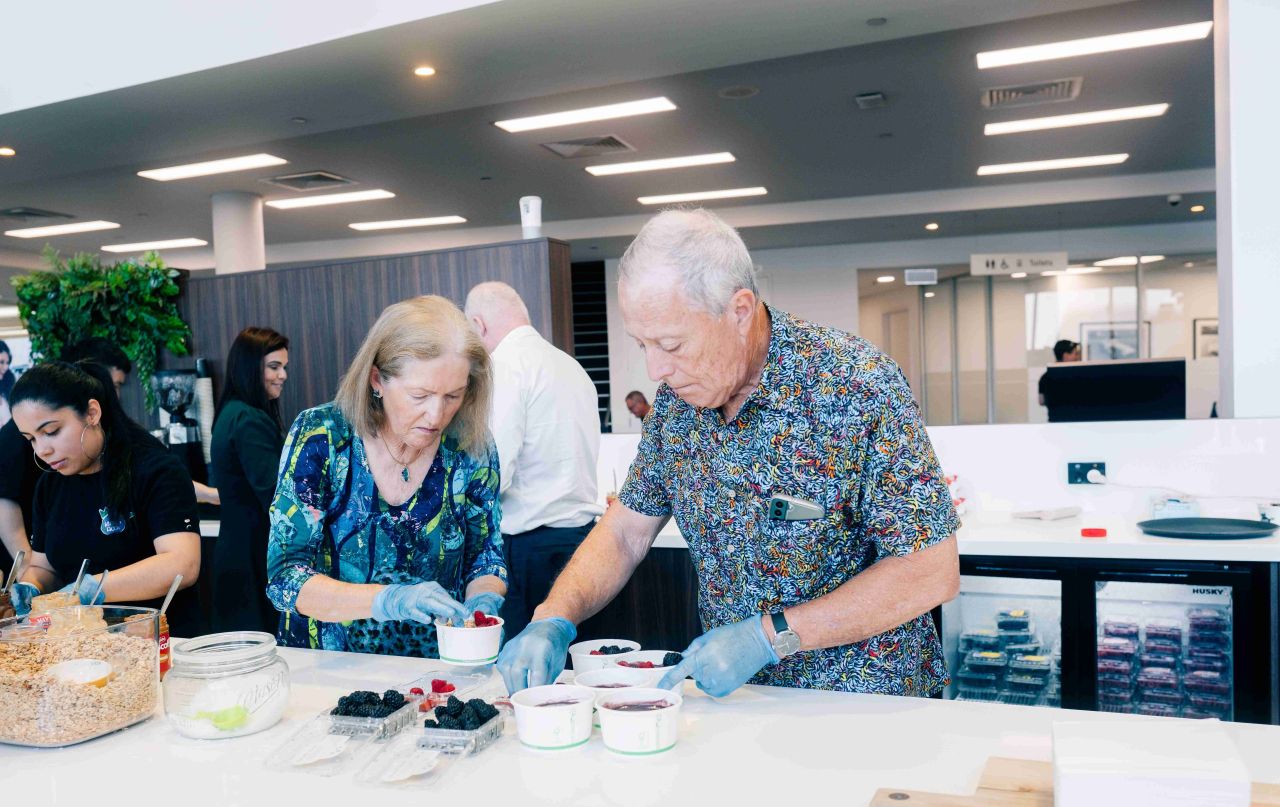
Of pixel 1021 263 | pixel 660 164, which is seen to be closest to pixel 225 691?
pixel 660 164

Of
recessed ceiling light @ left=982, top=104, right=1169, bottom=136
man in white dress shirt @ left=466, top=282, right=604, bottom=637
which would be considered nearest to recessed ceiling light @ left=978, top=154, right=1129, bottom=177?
recessed ceiling light @ left=982, top=104, right=1169, bottom=136

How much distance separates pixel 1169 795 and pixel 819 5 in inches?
157

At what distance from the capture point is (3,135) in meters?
6.10

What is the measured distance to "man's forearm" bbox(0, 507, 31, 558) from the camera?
3.04 meters

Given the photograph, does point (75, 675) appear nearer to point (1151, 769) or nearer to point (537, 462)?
point (1151, 769)

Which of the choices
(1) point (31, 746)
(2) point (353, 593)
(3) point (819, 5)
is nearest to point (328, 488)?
(2) point (353, 593)

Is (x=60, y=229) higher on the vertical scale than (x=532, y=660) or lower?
higher

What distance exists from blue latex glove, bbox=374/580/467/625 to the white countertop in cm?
28

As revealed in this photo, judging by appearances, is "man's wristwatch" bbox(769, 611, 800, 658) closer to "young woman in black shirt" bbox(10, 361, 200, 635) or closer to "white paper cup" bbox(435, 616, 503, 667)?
"white paper cup" bbox(435, 616, 503, 667)

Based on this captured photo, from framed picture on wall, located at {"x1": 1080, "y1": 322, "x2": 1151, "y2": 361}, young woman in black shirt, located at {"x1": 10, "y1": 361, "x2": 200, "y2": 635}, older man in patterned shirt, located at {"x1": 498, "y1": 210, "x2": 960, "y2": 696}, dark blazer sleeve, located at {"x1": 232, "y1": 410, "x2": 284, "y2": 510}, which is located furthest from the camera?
framed picture on wall, located at {"x1": 1080, "y1": 322, "x2": 1151, "y2": 361}

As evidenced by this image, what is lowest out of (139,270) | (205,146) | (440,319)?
(440,319)

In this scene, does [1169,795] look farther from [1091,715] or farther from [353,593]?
[353,593]

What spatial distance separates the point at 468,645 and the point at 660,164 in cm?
698

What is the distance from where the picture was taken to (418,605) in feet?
5.74
